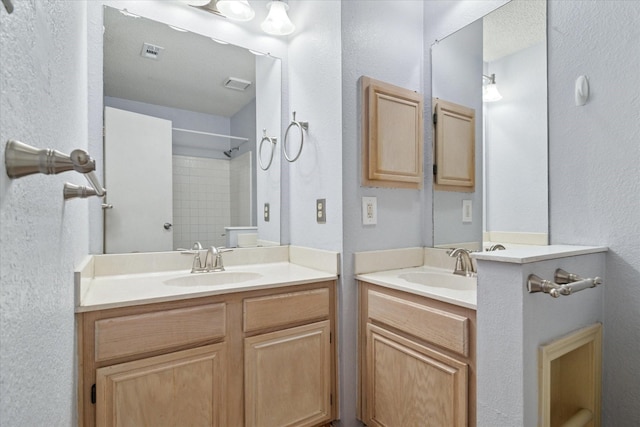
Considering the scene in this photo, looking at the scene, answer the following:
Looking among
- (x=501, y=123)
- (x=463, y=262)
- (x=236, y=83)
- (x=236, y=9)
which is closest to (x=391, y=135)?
(x=501, y=123)

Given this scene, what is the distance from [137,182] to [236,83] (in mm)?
817

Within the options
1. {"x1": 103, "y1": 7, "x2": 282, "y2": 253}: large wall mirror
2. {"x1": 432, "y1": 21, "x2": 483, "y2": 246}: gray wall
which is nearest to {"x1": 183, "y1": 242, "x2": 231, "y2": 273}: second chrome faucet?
{"x1": 103, "y1": 7, "x2": 282, "y2": 253}: large wall mirror

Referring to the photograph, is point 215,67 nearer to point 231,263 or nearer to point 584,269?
point 231,263

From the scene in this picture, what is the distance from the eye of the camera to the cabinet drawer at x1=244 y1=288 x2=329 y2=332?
137 centimetres

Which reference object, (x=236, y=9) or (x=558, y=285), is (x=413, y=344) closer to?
(x=558, y=285)

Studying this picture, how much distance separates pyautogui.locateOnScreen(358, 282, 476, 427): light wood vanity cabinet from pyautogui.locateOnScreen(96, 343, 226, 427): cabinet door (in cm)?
68

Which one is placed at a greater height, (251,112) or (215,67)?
(215,67)

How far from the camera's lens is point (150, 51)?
5.65 feet

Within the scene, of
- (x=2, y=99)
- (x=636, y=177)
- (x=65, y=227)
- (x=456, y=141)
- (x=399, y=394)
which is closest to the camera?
(x=2, y=99)

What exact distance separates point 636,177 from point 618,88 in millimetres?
320

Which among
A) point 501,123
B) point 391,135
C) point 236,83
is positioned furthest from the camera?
point 236,83

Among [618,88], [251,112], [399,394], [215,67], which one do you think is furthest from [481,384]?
[215,67]

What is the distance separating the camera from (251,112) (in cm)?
202

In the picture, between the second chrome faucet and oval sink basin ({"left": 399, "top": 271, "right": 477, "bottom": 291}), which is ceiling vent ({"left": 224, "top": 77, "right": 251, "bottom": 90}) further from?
oval sink basin ({"left": 399, "top": 271, "right": 477, "bottom": 291})
